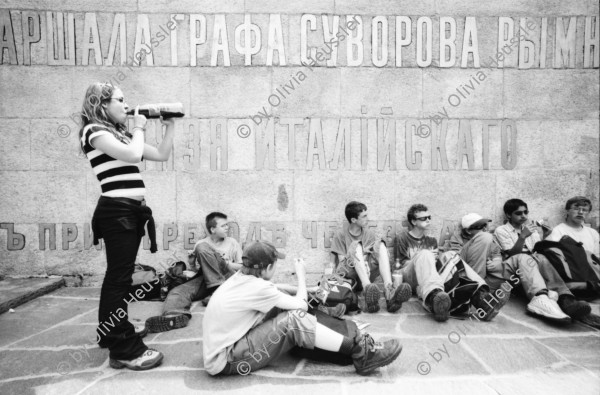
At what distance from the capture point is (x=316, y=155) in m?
5.55

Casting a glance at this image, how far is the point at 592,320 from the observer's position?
4.00 meters

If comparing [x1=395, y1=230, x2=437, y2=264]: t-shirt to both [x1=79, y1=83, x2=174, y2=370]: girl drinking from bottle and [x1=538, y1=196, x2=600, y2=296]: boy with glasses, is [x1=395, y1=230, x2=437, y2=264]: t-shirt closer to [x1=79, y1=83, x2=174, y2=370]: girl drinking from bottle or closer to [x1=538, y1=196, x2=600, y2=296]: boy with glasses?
[x1=538, y1=196, x2=600, y2=296]: boy with glasses

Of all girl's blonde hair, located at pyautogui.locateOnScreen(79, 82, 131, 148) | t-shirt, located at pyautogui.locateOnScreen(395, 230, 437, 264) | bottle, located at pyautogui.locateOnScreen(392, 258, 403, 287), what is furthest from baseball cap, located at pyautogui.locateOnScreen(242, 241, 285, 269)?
t-shirt, located at pyautogui.locateOnScreen(395, 230, 437, 264)

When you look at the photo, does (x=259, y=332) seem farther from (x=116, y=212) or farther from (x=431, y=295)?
(x=431, y=295)

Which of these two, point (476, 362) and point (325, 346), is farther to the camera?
point (476, 362)

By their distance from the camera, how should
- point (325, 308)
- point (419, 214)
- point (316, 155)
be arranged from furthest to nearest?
point (316, 155), point (419, 214), point (325, 308)

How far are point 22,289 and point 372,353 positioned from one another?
428cm

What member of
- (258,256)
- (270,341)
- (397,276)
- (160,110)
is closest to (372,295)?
(397,276)

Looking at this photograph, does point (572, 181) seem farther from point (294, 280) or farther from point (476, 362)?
point (294, 280)

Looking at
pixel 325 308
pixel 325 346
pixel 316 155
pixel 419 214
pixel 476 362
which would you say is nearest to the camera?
pixel 325 346

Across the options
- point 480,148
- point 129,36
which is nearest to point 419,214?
point 480,148

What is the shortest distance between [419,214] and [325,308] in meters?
1.84

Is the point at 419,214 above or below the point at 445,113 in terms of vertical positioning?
below

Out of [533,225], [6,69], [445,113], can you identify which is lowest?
[533,225]
